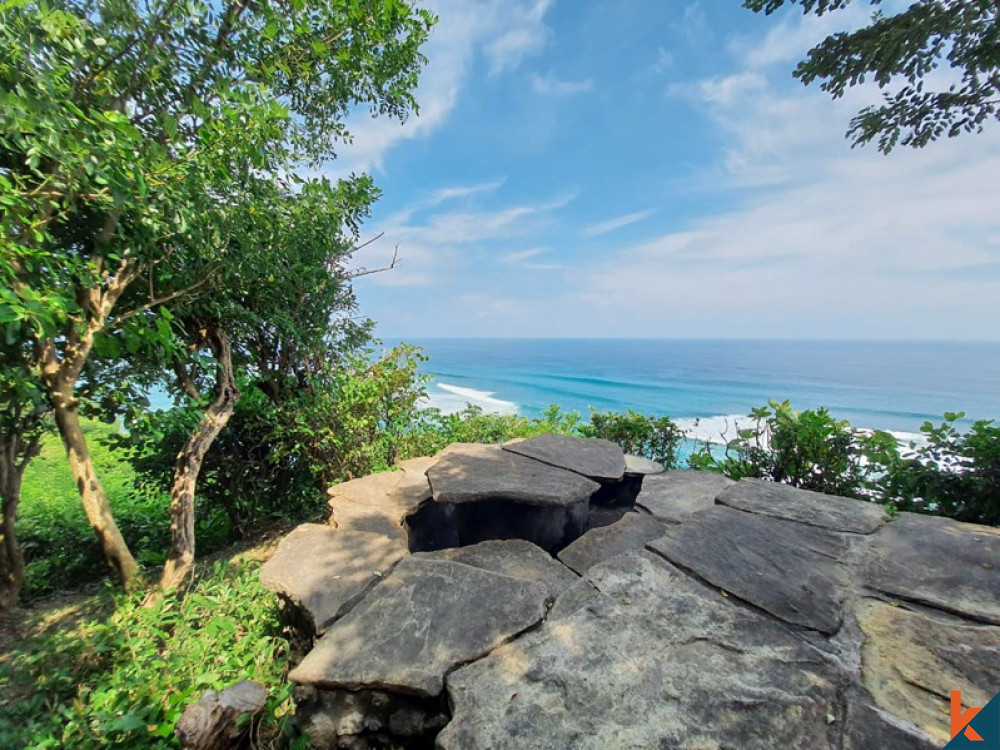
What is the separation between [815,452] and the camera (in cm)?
369

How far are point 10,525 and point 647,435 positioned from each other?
5774 mm

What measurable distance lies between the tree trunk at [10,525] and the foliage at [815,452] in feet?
19.6

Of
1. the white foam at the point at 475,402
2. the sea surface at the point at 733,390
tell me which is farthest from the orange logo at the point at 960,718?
the white foam at the point at 475,402

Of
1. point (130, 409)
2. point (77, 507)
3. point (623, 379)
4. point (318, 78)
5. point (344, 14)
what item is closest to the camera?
point (130, 409)

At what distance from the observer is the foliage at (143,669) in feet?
5.85

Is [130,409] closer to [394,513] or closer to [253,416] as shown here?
[253,416]

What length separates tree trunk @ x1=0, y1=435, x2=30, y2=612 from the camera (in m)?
3.03

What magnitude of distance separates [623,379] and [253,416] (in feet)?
144

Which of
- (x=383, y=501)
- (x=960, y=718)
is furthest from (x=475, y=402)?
(x=960, y=718)

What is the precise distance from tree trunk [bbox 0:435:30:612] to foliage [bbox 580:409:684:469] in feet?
17.2

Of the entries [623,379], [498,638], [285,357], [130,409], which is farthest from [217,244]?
[623,379]

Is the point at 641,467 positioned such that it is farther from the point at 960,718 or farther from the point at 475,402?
the point at 475,402

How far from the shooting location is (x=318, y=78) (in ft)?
11.6

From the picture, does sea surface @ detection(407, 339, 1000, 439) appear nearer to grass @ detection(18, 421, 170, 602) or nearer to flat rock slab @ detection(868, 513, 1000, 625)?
grass @ detection(18, 421, 170, 602)
